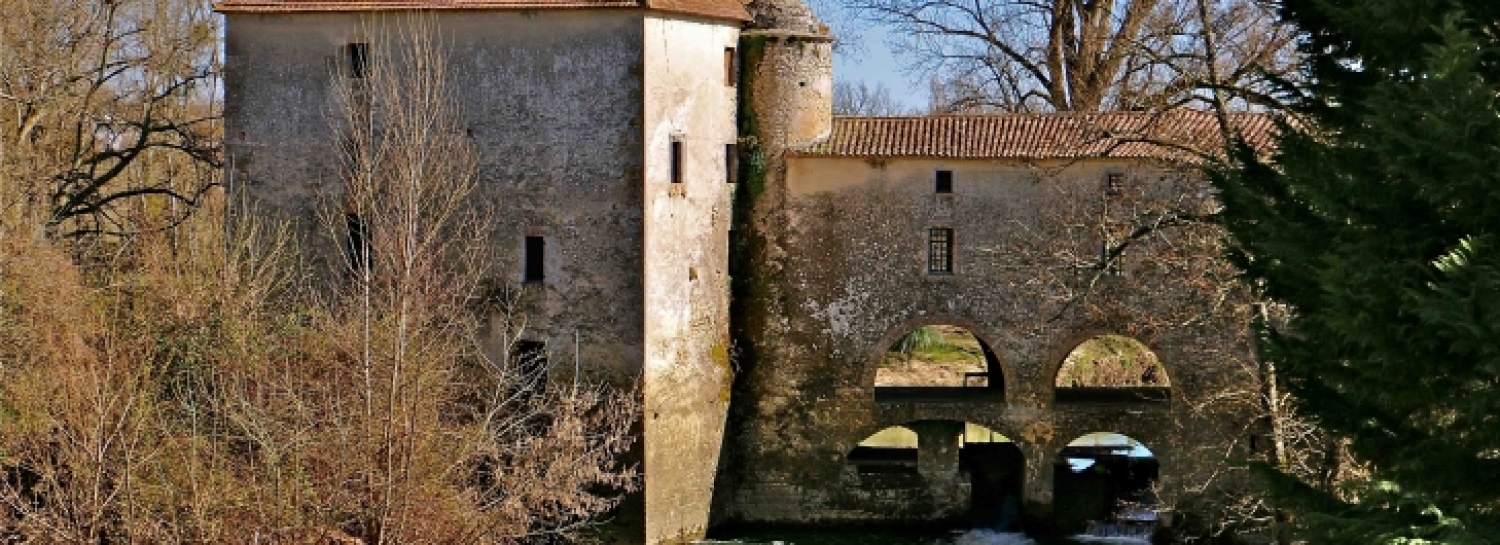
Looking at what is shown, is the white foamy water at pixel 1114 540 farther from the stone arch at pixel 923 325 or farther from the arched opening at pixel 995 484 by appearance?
the stone arch at pixel 923 325

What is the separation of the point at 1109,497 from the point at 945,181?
220 inches

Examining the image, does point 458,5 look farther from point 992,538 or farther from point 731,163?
point 992,538

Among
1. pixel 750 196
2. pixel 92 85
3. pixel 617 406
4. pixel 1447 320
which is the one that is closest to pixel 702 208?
pixel 750 196

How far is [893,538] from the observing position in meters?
27.4

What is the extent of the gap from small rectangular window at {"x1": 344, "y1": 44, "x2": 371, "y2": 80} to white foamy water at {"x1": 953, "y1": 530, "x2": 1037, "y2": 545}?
1084 centimetres

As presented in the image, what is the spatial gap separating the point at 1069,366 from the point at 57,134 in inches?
744

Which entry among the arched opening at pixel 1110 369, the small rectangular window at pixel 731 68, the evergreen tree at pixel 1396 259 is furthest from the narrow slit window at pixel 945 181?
the evergreen tree at pixel 1396 259

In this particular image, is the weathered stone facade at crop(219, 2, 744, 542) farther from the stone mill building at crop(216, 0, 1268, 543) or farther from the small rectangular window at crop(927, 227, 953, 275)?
the small rectangular window at crop(927, 227, 953, 275)

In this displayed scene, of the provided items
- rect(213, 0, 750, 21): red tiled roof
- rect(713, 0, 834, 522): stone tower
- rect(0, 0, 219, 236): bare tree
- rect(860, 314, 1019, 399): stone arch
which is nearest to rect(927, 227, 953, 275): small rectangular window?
rect(860, 314, 1019, 399): stone arch

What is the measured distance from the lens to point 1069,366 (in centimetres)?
3609

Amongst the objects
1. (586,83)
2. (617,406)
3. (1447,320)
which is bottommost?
(617,406)

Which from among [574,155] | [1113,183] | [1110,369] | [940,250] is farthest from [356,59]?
[1110,369]

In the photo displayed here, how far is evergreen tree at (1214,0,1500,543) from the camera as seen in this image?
8.27 meters

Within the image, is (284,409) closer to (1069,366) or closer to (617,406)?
(617,406)
